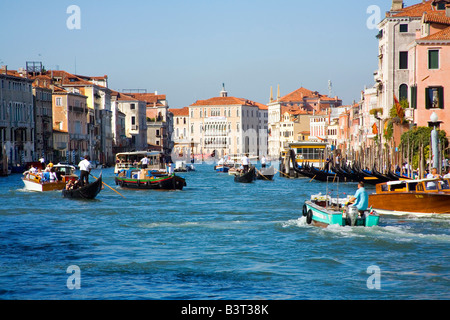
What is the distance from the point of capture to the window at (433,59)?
28.3 m

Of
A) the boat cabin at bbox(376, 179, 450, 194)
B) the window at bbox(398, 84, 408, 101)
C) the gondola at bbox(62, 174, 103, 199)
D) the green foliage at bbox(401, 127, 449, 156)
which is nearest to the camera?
the boat cabin at bbox(376, 179, 450, 194)

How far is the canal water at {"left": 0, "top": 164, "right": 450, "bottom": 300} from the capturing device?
941 centimetres

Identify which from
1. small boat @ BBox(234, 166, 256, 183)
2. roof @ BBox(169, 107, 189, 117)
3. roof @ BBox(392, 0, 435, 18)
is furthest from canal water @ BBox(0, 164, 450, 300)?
roof @ BBox(169, 107, 189, 117)

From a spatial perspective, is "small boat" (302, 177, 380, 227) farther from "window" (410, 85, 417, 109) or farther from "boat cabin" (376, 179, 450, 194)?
"window" (410, 85, 417, 109)

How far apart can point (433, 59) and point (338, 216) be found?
16.2 meters

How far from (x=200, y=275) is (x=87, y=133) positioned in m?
58.4

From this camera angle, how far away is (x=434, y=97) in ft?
93.0

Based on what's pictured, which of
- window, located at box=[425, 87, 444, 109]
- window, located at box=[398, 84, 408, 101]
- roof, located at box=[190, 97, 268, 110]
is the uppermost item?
roof, located at box=[190, 97, 268, 110]

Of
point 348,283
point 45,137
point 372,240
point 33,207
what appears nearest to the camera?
point 348,283

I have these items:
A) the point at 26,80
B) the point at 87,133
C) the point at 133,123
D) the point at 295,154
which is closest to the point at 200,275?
the point at 295,154

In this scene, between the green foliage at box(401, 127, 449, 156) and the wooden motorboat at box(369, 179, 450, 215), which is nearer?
the wooden motorboat at box(369, 179, 450, 215)

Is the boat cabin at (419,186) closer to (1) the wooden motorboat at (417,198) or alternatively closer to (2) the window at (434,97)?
(1) the wooden motorboat at (417,198)

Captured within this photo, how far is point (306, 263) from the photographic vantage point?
11242mm
